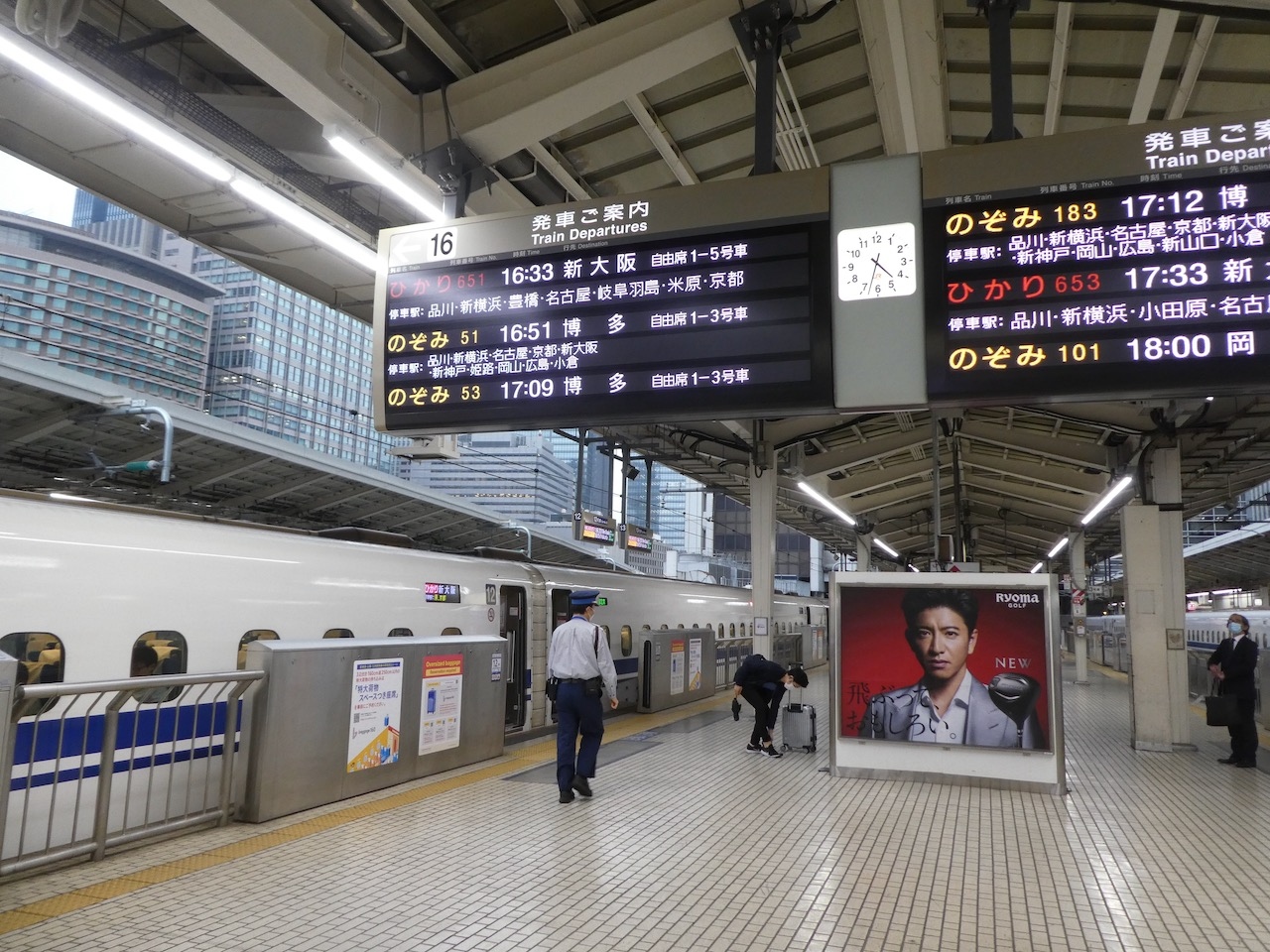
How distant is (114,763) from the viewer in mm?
5941

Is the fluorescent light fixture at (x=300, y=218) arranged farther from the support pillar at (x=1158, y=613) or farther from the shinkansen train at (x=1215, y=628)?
the shinkansen train at (x=1215, y=628)

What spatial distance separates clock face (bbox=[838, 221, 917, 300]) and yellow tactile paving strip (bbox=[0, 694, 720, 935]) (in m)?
5.28

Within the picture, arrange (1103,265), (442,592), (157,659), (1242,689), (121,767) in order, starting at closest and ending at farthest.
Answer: (1103,265)
(121,767)
(157,659)
(442,592)
(1242,689)

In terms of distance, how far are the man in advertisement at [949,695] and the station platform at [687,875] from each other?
1.95ft

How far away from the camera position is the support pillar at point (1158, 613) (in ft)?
39.5

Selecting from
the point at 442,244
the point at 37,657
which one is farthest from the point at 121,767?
the point at 442,244

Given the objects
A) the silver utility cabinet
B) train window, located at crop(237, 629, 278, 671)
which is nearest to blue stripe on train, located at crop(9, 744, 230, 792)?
the silver utility cabinet

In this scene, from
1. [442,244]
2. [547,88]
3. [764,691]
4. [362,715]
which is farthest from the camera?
[764,691]

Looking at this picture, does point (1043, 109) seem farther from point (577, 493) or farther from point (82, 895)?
point (577, 493)

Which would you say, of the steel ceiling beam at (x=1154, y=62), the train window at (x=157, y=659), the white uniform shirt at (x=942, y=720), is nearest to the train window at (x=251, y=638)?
the train window at (x=157, y=659)

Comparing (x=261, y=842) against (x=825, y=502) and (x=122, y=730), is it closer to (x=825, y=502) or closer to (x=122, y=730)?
(x=122, y=730)

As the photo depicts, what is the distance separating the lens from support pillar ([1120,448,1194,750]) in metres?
12.0

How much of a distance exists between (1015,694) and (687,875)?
16.2 feet

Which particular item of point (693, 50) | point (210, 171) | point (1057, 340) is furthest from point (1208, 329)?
point (210, 171)
